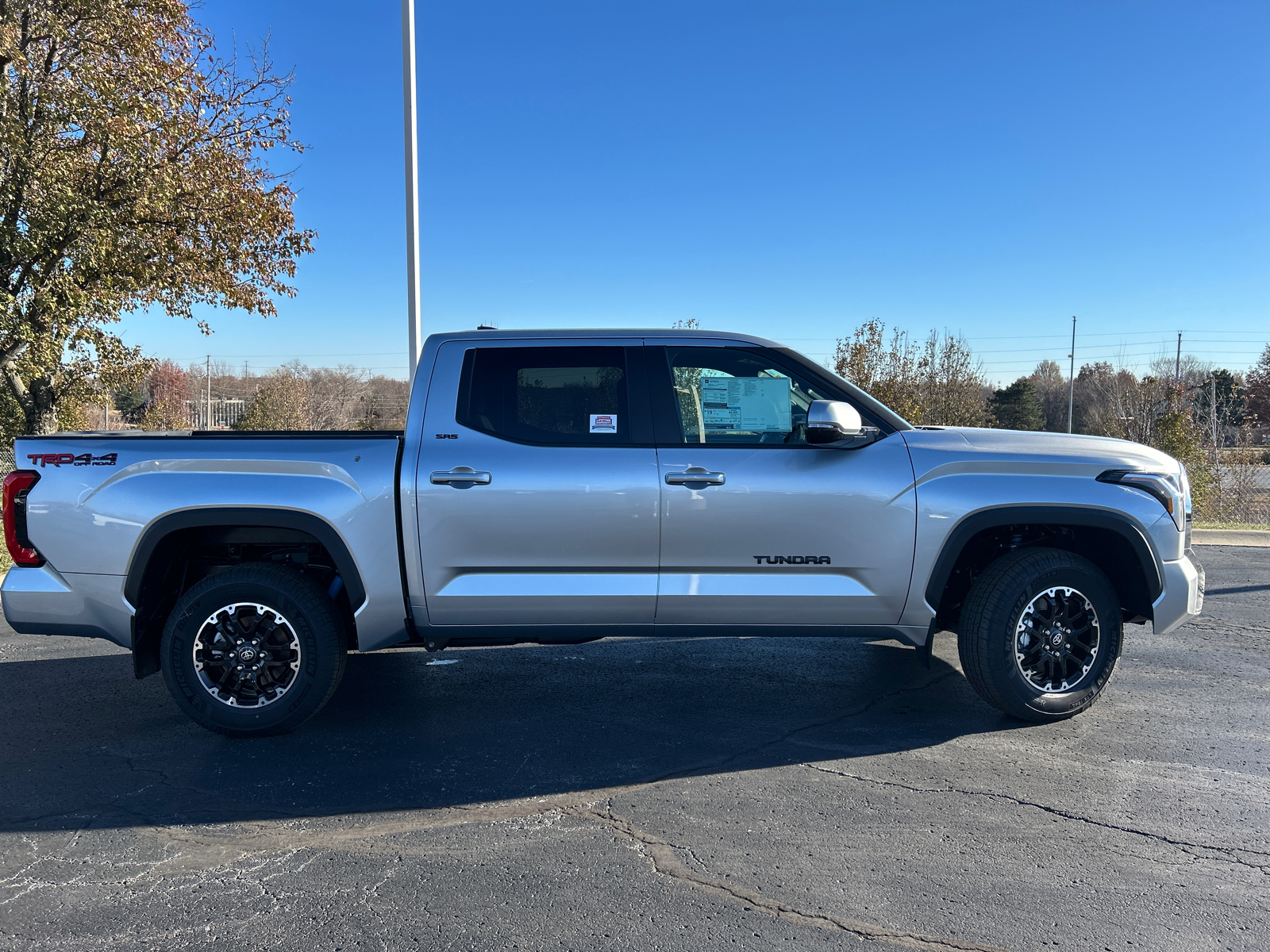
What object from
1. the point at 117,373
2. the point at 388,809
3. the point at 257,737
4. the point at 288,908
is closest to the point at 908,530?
the point at 388,809

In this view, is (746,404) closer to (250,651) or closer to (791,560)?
(791,560)

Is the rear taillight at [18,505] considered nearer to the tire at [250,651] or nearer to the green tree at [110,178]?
the tire at [250,651]

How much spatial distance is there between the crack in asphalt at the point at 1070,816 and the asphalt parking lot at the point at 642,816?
0.01 m

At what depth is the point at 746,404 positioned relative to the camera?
4.55 meters

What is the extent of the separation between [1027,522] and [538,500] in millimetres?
2416

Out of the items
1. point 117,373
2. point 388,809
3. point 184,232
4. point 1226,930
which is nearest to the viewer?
point 1226,930

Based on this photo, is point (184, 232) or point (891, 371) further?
point (891, 371)

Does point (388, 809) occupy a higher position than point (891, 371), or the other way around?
point (891, 371)

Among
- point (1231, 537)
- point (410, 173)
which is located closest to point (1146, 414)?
point (1231, 537)

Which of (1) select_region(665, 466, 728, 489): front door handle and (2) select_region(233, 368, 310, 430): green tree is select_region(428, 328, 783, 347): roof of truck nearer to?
(1) select_region(665, 466, 728, 489): front door handle

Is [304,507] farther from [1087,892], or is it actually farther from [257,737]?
[1087,892]

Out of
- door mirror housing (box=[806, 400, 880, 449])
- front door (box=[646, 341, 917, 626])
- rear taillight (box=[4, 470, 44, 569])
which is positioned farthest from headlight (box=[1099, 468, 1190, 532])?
rear taillight (box=[4, 470, 44, 569])

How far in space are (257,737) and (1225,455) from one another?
2470 centimetres

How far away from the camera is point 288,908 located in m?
2.89
